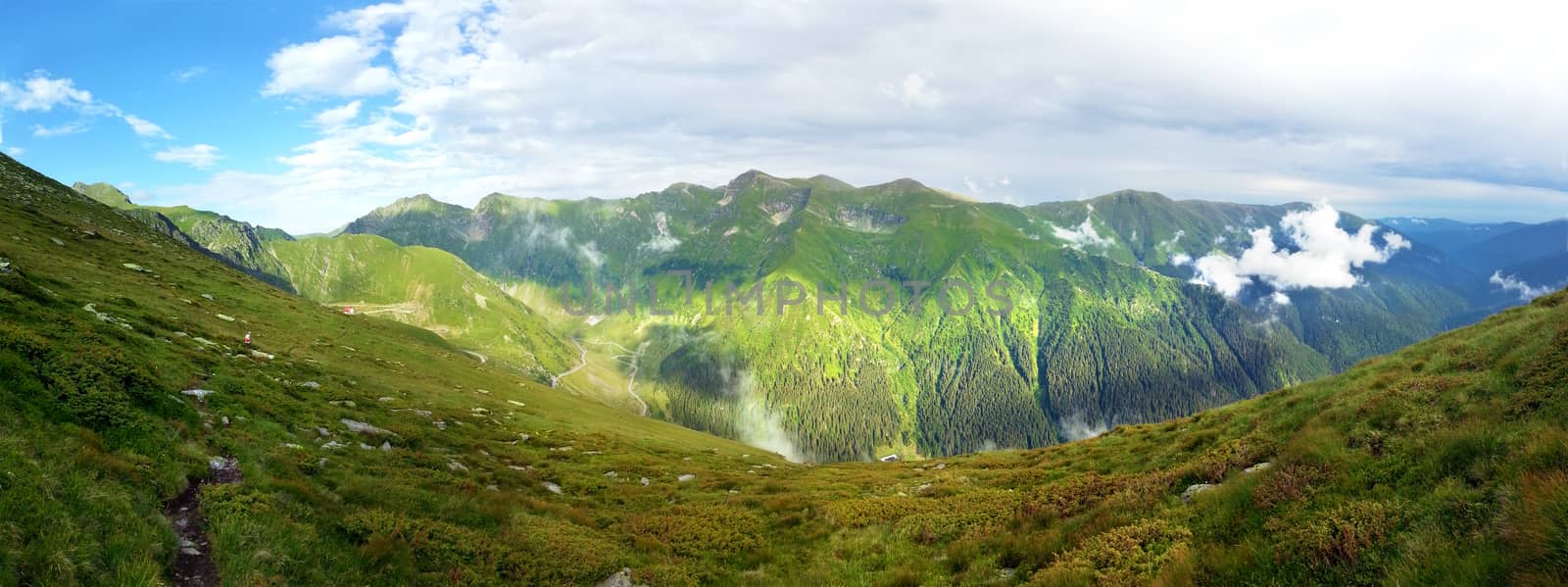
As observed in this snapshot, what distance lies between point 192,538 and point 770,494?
21482 millimetres

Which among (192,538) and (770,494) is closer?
(192,538)

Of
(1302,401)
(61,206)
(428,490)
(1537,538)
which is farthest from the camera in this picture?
(61,206)

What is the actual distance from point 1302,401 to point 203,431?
1514 inches

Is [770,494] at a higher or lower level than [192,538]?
lower

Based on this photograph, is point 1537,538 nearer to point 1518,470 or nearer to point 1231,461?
point 1518,470

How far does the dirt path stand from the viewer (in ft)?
35.2

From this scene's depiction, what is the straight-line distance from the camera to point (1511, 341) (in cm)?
1792

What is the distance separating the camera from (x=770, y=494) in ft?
95.0

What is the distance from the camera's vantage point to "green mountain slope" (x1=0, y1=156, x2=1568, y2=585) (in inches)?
356

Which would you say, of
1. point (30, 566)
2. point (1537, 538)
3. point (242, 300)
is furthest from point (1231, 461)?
point (242, 300)

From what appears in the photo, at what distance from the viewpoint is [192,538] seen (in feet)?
39.0

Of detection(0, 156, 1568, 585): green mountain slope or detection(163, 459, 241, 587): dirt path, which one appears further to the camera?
detection(163, 459, 241, 587): dirt path

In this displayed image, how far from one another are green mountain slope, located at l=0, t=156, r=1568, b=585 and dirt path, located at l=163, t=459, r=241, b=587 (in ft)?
0.76

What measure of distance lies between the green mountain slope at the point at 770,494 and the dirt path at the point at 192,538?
23 cm
